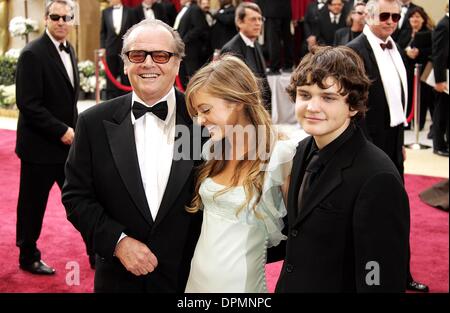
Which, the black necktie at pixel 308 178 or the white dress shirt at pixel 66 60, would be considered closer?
the black necktie at pixel 308 178

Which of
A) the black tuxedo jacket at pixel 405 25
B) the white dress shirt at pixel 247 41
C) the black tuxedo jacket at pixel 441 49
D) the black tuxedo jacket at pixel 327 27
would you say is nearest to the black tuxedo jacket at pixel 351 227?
the white dress shirt at pixel 247 41

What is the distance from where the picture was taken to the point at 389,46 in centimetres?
424

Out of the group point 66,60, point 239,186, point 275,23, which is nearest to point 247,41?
point 66,60

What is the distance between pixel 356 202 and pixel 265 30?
9.70m

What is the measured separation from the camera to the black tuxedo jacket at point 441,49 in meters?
8.03

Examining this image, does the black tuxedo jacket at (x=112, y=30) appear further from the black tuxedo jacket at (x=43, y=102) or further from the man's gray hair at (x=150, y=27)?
the man's gray hair at (x=150, y=27)

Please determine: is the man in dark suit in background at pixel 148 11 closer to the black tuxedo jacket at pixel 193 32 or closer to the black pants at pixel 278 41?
the black tuxedo jacket at pixel 193 32

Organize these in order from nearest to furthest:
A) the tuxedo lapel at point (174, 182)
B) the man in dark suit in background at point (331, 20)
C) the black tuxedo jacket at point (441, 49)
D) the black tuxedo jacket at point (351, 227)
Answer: the black tuxedo jacket at point (351, 227) → the tuxedo lapel at point (174, 182) → the black tuxedo jacket at point (441, 49) → the man in dark suit in background at point (331, 20)

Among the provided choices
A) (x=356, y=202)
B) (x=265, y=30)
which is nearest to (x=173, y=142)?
(x=356, y=202)

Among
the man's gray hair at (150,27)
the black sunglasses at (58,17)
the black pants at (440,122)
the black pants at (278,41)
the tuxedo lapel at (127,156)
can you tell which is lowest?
the black pants at (440,122)

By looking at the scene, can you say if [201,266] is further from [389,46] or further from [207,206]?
[389,46]

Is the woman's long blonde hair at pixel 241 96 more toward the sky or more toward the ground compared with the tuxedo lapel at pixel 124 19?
more toward the sky

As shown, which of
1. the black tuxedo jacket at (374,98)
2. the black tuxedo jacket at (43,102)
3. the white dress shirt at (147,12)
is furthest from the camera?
the white dress shirt at (147,12)

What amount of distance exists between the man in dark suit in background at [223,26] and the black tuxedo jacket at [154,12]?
0.95 metres
